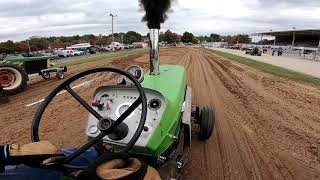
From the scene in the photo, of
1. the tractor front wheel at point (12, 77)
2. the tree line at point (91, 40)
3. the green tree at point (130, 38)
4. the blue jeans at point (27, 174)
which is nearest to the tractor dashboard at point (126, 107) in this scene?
the blue jeans at point (27, 174)

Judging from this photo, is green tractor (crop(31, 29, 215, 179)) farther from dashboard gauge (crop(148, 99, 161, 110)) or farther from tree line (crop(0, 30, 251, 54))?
tree line (crop(0, 30, 251, 54))

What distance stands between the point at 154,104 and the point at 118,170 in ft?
5.39

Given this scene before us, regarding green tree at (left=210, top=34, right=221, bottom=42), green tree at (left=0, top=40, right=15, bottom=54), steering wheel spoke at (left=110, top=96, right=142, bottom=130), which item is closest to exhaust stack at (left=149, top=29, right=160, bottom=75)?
steering wheel spoke at (left=110, top=96, right=142, bottom=130)

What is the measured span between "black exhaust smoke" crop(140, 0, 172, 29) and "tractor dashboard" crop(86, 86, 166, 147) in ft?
8.64

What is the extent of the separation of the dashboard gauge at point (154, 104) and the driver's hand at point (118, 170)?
4.69ft

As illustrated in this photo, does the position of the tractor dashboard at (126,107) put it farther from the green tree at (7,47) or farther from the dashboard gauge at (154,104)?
the green tree at (7,47)

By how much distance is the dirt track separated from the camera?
5.12 m

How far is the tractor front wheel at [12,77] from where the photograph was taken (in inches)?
463

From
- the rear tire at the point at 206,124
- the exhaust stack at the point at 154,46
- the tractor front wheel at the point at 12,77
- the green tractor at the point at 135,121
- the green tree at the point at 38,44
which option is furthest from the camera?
the green tree at the point at 38,44

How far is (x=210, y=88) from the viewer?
12.6m

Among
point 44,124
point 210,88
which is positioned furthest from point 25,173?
point 210,88

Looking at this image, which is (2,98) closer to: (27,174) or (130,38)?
(27,174)

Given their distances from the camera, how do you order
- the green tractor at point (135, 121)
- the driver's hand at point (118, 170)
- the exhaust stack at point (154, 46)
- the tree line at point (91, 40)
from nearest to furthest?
the driver's hand at point (118, 170), the green tractor at point (135, 121), the exhaust stack at point (154, 46), the tree line at point (91, 40)

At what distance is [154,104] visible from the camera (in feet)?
11.1
